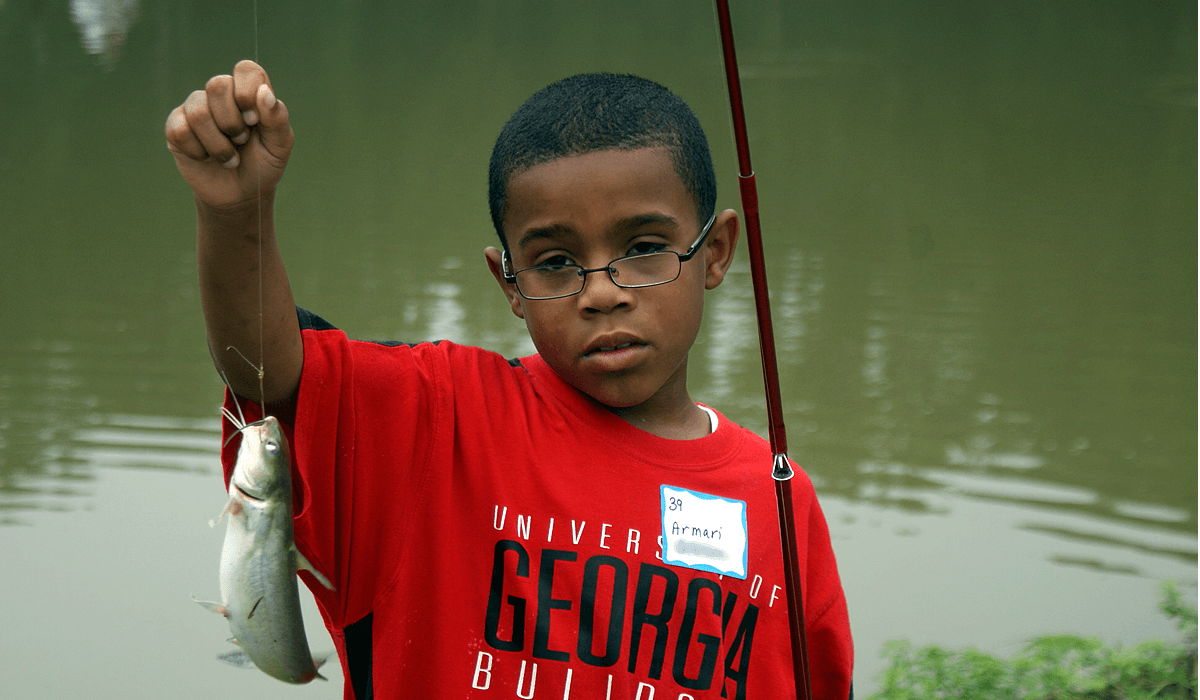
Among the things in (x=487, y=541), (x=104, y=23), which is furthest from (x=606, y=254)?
(x=104, y=23)

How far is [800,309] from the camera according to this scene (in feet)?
23.2

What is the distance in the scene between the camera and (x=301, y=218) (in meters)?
8.79

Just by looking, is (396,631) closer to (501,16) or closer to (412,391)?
(412,391)

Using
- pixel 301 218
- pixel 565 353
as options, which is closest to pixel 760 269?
pixel 565 353

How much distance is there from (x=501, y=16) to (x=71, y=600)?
1696 centimetres

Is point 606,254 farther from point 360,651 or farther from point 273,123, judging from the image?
point 360,651

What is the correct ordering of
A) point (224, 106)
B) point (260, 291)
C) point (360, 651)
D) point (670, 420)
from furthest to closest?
point (670, 420) → point (360, 651) → point (260, 291) → point (224, 106)

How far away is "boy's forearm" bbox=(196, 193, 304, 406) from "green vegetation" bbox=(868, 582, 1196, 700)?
6.60 feet

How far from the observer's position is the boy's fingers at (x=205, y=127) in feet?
3.83

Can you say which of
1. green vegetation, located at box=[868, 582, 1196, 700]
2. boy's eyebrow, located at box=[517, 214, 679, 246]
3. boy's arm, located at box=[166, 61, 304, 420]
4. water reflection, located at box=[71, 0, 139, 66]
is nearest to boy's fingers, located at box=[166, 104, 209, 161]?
boy's arm, located at box=[166, 61, 304, 420]

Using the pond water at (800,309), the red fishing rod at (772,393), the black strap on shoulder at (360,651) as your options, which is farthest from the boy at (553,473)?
the pond water at (800,309)

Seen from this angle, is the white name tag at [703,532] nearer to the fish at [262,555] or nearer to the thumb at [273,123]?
the fish at [262,555]

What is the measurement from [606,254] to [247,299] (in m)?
0.47

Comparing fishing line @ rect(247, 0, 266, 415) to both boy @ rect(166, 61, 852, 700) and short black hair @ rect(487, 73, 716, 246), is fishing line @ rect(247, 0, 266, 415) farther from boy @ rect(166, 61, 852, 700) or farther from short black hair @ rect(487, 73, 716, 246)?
short black hair @ rect(487, 73, 716, 246)
